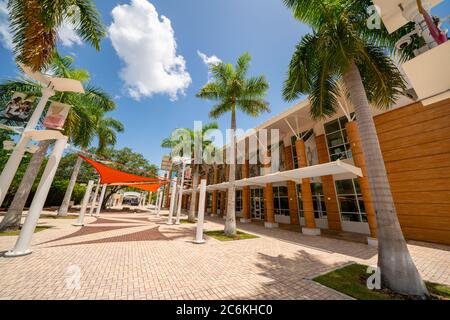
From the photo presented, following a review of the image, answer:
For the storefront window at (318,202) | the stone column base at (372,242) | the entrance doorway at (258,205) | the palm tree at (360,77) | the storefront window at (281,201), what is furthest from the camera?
the entrance doorway at (258,205)

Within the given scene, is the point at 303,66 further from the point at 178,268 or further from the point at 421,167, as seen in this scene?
the point at 421,167

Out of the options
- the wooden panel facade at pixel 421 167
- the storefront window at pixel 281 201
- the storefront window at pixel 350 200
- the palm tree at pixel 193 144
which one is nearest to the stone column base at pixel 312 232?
the storefront window at pixel 350 200

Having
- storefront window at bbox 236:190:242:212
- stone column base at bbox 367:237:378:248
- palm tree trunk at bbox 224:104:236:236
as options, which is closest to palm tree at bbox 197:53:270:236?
palm tree trunk at bbox 224:104:236:236

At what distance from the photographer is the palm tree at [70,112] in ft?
32.2

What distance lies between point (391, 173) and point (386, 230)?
907 cm

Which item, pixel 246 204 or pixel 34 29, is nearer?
pixel 34 29

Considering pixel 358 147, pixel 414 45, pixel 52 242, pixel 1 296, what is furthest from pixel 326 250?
pixel 52 242

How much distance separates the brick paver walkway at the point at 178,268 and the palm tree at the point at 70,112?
255 centimetres

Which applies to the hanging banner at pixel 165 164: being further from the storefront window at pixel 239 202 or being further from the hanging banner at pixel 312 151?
the hanging banner at pixel 312 151

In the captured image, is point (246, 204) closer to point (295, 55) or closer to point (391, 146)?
point (391, 146)

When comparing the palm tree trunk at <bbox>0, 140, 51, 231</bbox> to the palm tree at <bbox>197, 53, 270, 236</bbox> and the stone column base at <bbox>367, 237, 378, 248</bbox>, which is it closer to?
the palm tree at <bbox>197, 53, 270, 236</bbox>

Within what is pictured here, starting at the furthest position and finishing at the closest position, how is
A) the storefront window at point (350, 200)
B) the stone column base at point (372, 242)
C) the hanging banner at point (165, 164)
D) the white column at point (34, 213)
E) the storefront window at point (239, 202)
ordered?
the storefront window at point (239, 202)
the hanging banner at point (165, 164)
the storefront window at point (350, 200)
the stone column base at point (372, 242)
the white column at point (34, 213)

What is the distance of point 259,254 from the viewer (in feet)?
25.3
